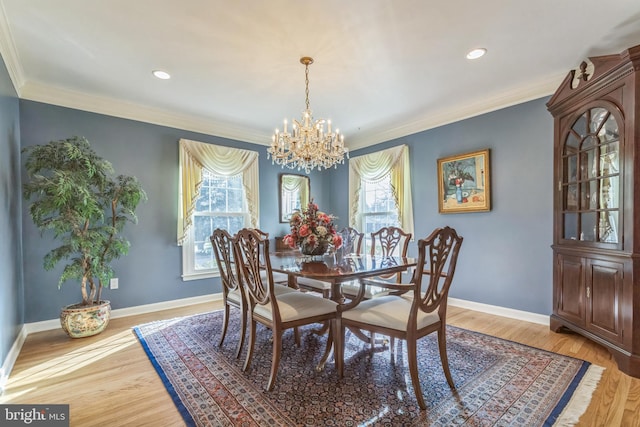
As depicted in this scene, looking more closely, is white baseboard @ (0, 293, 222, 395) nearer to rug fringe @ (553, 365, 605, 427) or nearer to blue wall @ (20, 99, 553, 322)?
blue wall @ (20, 99, 553, 322)

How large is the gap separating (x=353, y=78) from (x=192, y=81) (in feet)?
5.35

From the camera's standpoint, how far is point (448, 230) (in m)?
1.81

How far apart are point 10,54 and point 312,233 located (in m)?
2.90

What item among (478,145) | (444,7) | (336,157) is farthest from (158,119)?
(478,145)

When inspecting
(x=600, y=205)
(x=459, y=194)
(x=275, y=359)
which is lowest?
(x=275, y=359)

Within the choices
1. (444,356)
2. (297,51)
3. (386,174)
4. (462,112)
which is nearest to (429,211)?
(386,174)

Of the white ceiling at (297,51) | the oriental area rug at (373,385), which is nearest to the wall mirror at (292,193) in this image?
the white ceiling at (297,51)

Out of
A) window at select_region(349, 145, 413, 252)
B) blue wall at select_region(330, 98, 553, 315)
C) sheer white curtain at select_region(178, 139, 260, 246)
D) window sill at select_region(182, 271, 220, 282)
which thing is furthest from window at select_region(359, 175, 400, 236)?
window sill at select_region(182, 271, 220, 282)

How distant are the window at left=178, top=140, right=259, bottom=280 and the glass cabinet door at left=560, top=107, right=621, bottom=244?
150 inches

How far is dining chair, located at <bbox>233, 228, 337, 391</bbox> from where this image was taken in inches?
77.2

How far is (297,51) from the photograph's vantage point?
2.48 meters

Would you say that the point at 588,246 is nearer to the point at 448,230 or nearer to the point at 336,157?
the point at 448,230

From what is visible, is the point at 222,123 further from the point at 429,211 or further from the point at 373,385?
the point at 373,385

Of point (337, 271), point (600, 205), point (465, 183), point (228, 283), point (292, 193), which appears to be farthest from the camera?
point (292, 193)
